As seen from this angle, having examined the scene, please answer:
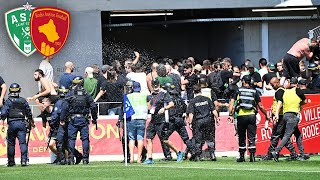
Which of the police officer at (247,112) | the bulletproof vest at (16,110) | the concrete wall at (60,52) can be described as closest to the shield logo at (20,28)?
the concrete wall at (60,52)

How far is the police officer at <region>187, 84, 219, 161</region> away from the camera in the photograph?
27.1 m

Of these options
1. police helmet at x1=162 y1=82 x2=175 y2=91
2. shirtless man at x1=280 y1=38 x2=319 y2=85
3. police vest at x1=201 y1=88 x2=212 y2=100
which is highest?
shirtless man at x1=280 y1=38 x2=319 y2=85

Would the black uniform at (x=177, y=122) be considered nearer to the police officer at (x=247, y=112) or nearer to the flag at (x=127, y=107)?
the flag at (x=127, y=107)

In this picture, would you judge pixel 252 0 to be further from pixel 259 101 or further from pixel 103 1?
pixel 259 101

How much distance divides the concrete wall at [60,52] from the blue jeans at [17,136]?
7.48 m

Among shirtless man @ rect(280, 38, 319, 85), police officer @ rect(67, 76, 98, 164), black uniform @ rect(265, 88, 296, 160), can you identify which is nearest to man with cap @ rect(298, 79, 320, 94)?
shirtless man @ rect(280, 38, 319, 85)

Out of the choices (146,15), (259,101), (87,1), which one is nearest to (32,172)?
(259,101)

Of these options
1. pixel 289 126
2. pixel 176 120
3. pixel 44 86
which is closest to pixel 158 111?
pixel 176 120

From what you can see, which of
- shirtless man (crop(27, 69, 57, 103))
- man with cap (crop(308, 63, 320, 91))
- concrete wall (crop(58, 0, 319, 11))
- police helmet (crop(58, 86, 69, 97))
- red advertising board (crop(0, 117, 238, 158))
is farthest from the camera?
concrete wall (crop(58, 0, 319, 11))

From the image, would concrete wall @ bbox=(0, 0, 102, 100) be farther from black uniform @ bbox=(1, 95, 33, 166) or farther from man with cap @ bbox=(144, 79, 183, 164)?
man with cap @ bbox=(144, 79, 183, 164)

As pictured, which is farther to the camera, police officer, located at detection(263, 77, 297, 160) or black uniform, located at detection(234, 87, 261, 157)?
police officer, located at detection(263, 77, 297, 160)

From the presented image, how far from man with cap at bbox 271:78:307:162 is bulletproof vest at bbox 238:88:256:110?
0.88m

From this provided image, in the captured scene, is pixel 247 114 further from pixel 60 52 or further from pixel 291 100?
pixel 60 52

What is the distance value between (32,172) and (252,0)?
1450 cm
